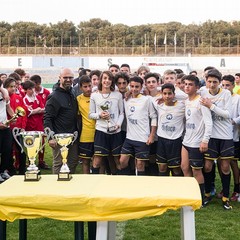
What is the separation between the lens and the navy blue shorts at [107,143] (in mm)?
5570

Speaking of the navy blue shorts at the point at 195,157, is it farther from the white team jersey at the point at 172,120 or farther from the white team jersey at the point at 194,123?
the white team jersey at the point at 172,120

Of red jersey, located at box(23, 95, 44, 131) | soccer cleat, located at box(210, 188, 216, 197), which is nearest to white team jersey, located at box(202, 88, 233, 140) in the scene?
soccer cleat, located at box(210, 188, 216, 197)

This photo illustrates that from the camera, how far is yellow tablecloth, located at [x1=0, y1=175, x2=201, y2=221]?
2.82 meters

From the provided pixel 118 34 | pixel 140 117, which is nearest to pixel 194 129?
pixel 140 117

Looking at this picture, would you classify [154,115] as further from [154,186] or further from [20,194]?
[20,194]

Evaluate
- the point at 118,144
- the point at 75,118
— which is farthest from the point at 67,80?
the point at 118,144

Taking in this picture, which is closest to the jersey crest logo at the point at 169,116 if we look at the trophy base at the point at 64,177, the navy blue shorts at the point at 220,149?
the navy blue shorts at the point at 220,149

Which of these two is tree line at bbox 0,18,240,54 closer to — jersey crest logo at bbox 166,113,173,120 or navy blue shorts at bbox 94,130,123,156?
navy blue shorts at bbox 94,130,123,156

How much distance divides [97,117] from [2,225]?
2543 mm

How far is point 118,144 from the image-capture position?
5676mm

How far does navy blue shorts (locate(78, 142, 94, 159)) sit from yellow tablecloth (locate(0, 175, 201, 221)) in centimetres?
256

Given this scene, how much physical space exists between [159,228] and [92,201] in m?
1.95

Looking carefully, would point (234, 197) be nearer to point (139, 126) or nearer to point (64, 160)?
point (139, 126)

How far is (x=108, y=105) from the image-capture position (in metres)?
5.52
